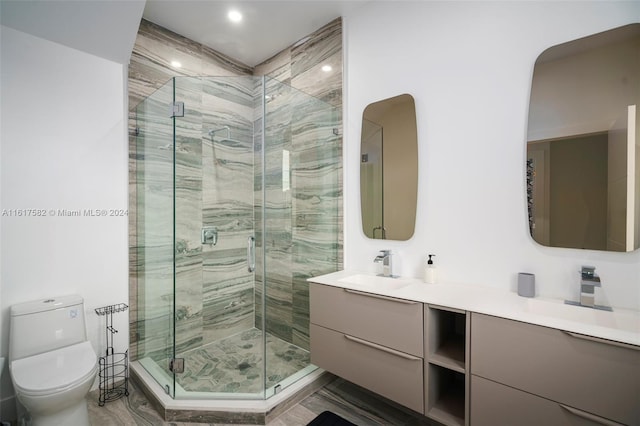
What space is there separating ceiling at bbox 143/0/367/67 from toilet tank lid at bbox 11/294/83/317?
2.18 m

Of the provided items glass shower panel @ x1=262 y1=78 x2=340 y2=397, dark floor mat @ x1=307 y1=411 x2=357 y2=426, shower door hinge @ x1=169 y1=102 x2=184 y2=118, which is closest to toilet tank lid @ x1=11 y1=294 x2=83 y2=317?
glass shower panel @ x1=262 y1=78 x2=340 y2=397

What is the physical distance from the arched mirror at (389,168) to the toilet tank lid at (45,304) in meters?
2.05

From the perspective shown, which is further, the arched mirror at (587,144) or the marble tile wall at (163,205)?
the marble tile wall at (163,205)

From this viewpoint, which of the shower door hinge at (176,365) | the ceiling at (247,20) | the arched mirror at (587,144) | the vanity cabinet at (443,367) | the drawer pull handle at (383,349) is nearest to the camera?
the arched mirror at (587,144)

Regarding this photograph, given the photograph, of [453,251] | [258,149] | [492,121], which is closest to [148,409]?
[258,149]

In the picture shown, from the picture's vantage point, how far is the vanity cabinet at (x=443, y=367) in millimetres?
1465

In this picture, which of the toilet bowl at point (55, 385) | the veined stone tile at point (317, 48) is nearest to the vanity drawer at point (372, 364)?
the toilet bowl at point (55, 385)

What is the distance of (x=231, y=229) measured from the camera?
2387 millimetres

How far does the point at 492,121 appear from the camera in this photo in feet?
5.66

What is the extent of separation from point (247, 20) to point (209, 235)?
1786 mm

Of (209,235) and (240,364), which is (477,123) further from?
(240,364)

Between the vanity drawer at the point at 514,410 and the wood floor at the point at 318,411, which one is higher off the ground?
the vanity drawer at the point at 514,410

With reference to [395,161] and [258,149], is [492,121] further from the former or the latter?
[258,149]

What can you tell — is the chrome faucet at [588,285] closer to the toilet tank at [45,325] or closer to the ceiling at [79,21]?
the ceiling at [79,21]
